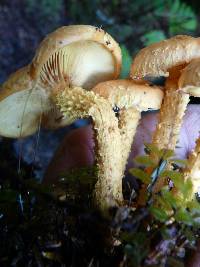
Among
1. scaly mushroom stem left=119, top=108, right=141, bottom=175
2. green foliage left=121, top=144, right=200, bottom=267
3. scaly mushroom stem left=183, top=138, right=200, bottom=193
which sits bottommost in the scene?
green foliage left=121, top=144, right=200, bottom=267

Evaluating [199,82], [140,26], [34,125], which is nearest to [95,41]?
[199,82]

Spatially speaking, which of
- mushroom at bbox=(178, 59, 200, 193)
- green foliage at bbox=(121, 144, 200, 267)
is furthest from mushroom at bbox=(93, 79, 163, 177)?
green foliage at bbox=(121, 144, 200, 267)

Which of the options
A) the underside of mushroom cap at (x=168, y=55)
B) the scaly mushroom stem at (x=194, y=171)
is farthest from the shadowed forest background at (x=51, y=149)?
the underside of mushroom cap at (x=168, y=55)

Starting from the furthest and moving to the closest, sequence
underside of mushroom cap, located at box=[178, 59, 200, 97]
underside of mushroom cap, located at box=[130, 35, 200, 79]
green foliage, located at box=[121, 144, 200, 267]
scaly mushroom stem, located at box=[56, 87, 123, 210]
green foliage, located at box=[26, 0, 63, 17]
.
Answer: green foliage, located at box=[26, 0, 63, 17], scaly mushroom stem, located at box=[56, 87, 123, 210], underside of mushroom cap, located at box=[130, 35, 200, 79], underside of mushroom cap, located at box=[178, 59, 200, 97], green foliage, located at box=[121, 144, 200, 267]

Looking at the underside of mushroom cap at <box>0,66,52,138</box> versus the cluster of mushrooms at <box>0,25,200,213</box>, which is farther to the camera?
the underside of mushroom cap at <box>0,66,52,138</box>

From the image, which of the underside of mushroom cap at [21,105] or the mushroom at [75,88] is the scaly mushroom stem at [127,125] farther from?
the underside of mushroom cap at [21,105]

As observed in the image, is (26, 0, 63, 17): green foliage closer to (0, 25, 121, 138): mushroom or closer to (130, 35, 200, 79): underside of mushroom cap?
(0, 25, 121, 138): mushroom

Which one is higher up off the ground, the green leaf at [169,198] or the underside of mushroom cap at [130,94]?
the underside of mushroom cap at [130,94]
